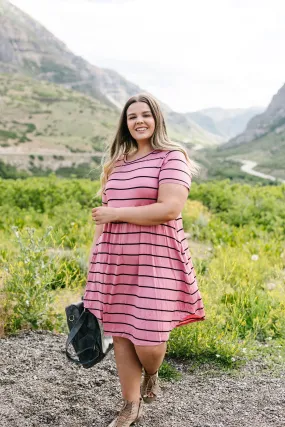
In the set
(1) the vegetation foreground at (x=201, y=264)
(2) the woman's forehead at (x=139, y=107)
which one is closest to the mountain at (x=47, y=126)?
(1) the vegetation foreground at (x=201, y=264)

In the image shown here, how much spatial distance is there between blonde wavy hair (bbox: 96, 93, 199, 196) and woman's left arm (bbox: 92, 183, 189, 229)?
8.6 inches

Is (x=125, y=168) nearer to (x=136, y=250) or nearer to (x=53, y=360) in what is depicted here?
(x=136, y=250)

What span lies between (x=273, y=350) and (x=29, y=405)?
188cm

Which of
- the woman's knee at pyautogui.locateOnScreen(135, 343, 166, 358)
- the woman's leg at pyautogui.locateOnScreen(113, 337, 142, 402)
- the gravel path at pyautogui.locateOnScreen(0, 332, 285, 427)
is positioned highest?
the woman's knee at pyautogui.locateOnScreen(135, 343, 166, 358)

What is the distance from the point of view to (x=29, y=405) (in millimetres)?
2941

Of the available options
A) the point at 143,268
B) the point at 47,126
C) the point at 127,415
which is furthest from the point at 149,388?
the point at 47,126

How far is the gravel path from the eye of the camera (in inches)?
112

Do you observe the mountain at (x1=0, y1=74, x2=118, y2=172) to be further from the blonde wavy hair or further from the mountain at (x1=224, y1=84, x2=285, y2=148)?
the mountain at (x1=224, y1=84, x2=285, y2=148)

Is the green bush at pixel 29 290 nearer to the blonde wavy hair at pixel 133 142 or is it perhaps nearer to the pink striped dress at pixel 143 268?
the blonde wavy hair at pixel 133 142

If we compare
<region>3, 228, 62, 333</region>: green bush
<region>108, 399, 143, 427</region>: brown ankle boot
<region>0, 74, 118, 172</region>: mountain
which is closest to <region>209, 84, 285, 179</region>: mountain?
<region>0, 74, 118, 172</region>: mountain

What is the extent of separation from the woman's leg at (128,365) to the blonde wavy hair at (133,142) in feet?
3.04

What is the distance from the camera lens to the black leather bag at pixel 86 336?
2.82 m

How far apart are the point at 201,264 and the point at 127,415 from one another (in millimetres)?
2903

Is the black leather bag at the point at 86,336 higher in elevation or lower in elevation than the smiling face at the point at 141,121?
lower
